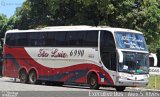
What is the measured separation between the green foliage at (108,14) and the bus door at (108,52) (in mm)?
12383

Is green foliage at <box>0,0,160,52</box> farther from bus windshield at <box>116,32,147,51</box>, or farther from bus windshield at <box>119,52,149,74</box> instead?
bus windshield at <box>119,52,149,74</box>

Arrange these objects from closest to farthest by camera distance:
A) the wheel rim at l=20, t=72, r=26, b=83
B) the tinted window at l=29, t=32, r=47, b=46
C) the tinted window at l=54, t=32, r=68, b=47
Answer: the tinted window at l=54, t=32, r=68, b=47, the tinted window at l=29, t=32, r=47, b=46, the wheel rim at l=20, t=72, r=26, b=83

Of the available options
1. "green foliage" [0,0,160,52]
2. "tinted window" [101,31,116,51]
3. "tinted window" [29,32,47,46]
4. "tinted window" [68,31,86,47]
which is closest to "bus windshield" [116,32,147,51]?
"tinted window" [101,31,116,51]

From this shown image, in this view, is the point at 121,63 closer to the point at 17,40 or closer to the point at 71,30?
the point at 71,30

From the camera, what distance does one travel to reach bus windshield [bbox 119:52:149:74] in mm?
27178

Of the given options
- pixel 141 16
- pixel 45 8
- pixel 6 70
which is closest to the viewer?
pixel 6 70

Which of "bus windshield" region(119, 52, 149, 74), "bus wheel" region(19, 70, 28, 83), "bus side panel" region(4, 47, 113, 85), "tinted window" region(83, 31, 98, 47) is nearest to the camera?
"bus windshield" region(119, 52, 149, 74)

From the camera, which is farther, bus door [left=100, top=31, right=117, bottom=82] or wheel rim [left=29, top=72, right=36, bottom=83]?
wheel rim [left=29, top=72, right=36, bottom=83]

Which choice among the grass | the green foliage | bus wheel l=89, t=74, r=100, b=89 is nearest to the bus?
bus wheel l=89, t=74, r=100, b=89

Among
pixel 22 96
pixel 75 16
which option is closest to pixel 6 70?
pixel 75 16

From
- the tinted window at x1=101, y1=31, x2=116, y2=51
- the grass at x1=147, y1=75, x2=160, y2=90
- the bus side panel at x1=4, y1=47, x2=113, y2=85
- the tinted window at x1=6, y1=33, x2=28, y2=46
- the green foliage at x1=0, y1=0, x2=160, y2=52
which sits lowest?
the grass at x1=147, y1=75, x2=160, y2=90

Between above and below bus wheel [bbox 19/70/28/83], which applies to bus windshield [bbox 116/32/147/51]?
above

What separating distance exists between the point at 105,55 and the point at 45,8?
Result: 18.8 metres

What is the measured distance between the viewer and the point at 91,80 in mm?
28781
